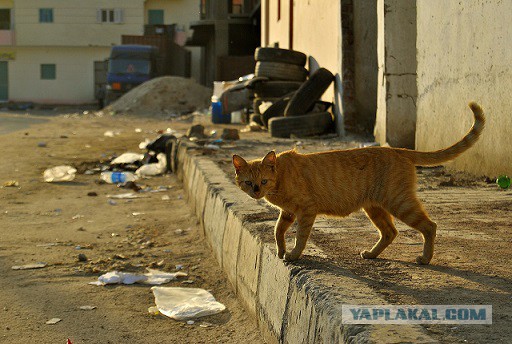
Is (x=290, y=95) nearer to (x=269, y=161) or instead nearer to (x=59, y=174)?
(x=59, y=174)

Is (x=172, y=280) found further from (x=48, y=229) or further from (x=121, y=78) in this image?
(x=121, y=78)

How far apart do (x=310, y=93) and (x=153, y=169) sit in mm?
3167

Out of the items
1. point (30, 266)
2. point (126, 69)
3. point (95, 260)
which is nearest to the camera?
point (30, 266)

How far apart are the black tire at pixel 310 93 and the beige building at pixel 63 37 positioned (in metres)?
32.8

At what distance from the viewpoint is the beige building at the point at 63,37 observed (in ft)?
149

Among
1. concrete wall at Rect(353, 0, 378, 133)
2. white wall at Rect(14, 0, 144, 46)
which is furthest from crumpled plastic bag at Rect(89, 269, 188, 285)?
white wall at Rect(14, 0, 144, 46)

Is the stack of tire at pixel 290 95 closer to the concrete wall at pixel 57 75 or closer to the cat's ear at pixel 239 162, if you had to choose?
the cat's ear at pixel 239 162

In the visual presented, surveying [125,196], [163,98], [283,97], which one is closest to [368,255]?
[125,196]

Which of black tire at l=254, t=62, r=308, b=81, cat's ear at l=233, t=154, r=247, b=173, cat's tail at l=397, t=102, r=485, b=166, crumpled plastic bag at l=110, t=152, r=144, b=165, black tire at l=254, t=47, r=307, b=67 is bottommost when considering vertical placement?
crumpled plastic bag at l=110, t=152, r=144, b=165

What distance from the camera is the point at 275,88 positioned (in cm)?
1588

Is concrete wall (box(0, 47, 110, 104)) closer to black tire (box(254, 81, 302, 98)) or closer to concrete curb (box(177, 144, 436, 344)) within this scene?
black tire (box(254, 81, 302, 98))

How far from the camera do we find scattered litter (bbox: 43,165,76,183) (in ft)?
34.2

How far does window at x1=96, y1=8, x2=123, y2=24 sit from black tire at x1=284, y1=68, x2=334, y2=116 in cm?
3361

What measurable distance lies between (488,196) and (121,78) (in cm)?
2834
